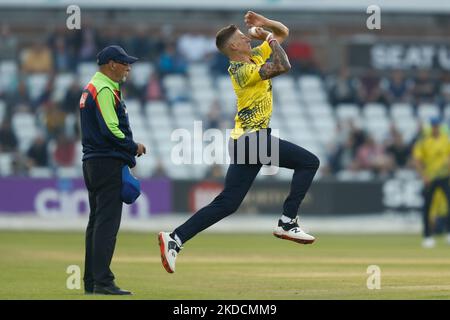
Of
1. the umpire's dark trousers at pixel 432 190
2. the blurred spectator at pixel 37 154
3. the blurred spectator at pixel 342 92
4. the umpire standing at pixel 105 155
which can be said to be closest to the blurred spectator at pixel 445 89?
the blurred spectator at pixel 342 92

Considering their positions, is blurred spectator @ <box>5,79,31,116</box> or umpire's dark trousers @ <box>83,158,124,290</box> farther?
blurred spectator @ <box>5,79,31,116</box>

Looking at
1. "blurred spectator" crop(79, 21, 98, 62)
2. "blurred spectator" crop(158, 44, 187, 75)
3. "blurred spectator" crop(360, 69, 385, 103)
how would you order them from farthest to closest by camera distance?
"blurred spectator" crop(360, 69, 385, 103) → "blurred spectator" crop(158, 44, 187, 75) → "blurred spectator" crop(79, 21, 98, 62)

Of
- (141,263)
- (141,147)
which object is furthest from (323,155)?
(141,147)

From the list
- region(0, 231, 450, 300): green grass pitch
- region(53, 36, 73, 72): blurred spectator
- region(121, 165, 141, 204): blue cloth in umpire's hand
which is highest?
region(53, 36, 73, 72): blurred spectator

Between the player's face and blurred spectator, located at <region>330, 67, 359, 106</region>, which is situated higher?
blurred spectator, located at <region>330, 67, 359, 106</region>

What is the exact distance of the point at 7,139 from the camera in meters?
29.8

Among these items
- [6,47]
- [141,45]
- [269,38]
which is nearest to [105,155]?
[269,38]

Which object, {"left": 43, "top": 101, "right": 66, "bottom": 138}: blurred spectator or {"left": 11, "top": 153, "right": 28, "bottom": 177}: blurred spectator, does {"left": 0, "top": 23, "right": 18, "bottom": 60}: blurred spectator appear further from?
{"left": 11, "top": 153, "right": 28, "bottom": 177}: blurred spectator

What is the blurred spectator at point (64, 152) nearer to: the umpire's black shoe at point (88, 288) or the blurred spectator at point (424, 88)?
the blurred spectator at point (424, 88)

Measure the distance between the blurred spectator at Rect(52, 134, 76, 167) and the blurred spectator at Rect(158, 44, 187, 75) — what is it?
530 cm

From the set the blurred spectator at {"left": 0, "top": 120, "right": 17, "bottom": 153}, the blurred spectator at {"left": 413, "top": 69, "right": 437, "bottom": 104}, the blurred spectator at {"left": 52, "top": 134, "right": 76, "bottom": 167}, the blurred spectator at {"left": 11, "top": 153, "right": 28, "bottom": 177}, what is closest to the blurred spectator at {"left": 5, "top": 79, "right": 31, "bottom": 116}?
the blurred spectator at {"left": 0, "top": 120, "right": 17, "bottom": 153}

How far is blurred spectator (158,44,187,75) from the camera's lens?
34.1 m

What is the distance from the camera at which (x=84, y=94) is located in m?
12.4

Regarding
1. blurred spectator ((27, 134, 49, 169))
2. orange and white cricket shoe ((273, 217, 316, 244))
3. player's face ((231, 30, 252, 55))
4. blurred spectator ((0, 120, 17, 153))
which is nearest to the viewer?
player's face ((231, 30, 252, 55))
